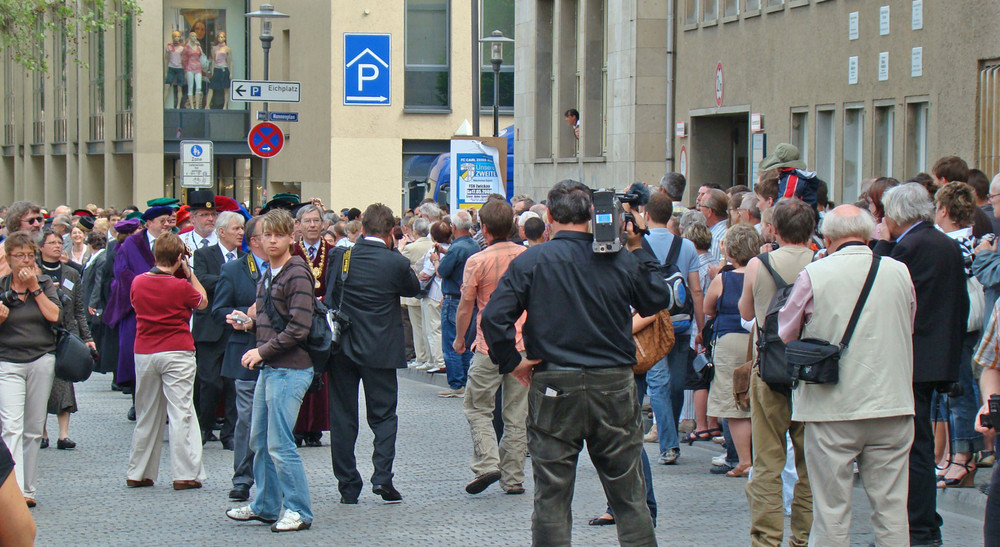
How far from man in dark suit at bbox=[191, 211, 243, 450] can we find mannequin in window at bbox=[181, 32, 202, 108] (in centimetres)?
3471

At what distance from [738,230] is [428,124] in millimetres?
27973

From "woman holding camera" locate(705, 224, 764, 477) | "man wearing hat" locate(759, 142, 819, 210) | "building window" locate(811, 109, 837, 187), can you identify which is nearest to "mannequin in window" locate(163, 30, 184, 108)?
"building window" locate(811, 109, 837, 187)

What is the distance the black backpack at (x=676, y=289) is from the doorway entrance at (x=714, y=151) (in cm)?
1117

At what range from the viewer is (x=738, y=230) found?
907 cm

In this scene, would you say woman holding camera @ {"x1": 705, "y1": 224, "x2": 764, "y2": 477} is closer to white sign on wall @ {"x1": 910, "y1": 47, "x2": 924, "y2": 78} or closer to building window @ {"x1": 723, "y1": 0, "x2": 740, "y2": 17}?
white sign on wall @ {"x1": 910, "y1": 47, "x2": 924, "y2": 78}

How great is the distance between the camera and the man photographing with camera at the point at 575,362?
6.35 meters

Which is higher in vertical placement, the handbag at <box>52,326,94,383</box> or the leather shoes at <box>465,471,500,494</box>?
the handbag at <box>52,326,94,383</box>

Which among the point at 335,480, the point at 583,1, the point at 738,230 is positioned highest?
the point at 583,1

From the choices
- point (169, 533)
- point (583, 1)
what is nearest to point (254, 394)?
point (169, 533)

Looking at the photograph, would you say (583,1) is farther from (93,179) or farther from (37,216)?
(93,179)

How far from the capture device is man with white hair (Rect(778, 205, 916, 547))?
628 cm

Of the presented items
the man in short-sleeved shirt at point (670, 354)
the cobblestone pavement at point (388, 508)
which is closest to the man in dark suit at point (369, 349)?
the cobblestone pavement at point (388, 508)

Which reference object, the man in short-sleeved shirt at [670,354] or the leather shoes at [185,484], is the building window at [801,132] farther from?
the leather shoes at [185,484]

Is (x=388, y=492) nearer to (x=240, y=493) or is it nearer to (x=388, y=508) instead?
(x=388, y=508)
